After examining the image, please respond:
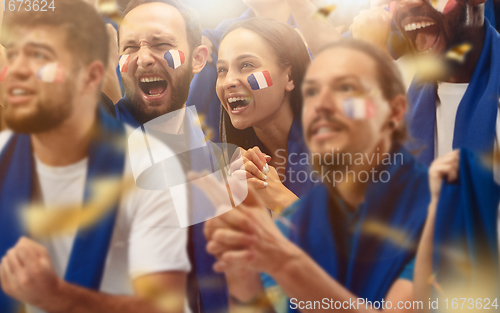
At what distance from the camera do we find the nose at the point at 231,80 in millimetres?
1013

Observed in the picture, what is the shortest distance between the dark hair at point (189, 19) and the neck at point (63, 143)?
1.08ft

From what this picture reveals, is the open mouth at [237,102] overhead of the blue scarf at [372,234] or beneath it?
overhead

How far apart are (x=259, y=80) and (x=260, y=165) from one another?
0.22 meters

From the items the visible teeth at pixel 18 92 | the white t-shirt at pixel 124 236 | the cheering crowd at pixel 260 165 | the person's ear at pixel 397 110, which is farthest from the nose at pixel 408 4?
the visible teeth at pixel 18 92

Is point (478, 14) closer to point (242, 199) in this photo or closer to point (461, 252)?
point (461, 252)

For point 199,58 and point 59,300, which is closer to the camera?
point 59,300

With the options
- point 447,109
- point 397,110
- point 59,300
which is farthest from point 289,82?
point 59,300

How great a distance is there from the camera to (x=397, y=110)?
96 centimetres

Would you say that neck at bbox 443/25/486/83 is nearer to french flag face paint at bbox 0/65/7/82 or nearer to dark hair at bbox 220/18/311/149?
dark hair at bbox 220/18/311/149

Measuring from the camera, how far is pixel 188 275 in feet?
3.28

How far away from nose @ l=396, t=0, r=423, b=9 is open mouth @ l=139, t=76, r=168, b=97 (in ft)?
2.11

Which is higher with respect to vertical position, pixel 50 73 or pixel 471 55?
pixel 50 73

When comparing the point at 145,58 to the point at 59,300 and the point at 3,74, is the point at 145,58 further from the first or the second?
the point at 59,300

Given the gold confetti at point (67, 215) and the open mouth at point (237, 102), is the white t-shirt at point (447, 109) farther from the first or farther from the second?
the gold confetti at point (67, 215)
